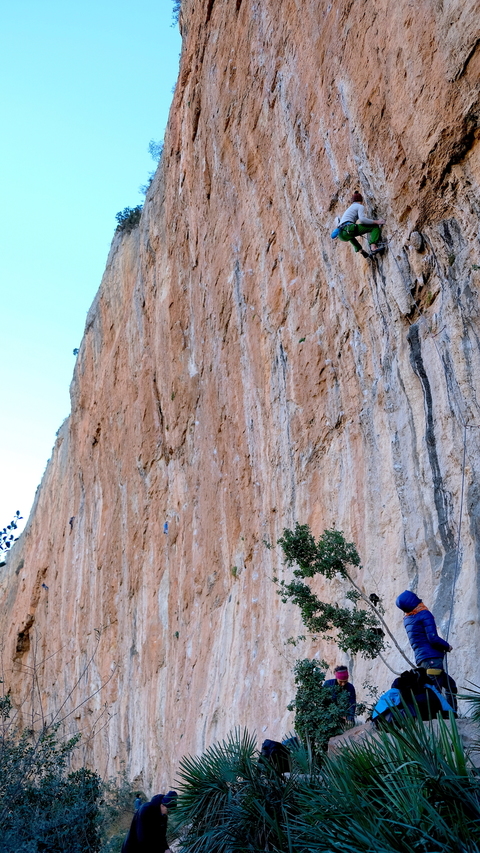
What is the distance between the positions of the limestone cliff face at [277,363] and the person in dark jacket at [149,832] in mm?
3421

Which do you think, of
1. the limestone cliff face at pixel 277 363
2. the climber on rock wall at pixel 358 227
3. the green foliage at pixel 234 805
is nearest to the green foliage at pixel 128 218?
the limestone cliff face at pixel 277 363

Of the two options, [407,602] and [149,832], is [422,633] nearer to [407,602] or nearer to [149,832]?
[407,602]

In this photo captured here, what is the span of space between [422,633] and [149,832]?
2.86 m

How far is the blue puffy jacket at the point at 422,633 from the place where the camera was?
21.4 ft

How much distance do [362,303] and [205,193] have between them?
25.5ft

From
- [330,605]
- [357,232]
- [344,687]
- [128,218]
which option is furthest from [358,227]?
[128,218]

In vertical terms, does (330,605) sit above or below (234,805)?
above

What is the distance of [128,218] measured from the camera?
1025 inches

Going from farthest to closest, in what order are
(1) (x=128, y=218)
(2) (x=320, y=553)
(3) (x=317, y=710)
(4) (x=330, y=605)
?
1. (1) (x=128, y=218)
2. (2) (x=320, y=553)
3. (4) (x=330, y=605)
4. (3) (x=317, y=710)

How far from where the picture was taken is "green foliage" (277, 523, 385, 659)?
7.48m

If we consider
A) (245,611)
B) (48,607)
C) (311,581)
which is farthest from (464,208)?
(48,607)

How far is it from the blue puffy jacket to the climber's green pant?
5472mm

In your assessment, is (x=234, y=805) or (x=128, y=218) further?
(x=128, y=218)

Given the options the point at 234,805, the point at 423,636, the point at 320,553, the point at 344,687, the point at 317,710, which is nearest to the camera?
the point at 234,805
